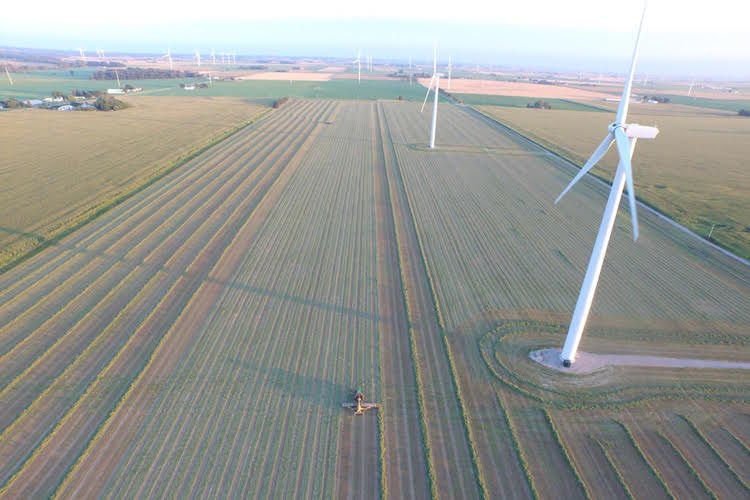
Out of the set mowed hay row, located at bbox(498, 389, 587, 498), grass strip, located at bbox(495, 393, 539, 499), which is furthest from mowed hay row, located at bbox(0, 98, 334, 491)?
mowed hay row, located at bbox(498, 389, 587, 498)

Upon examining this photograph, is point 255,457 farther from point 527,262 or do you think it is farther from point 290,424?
point 527,262

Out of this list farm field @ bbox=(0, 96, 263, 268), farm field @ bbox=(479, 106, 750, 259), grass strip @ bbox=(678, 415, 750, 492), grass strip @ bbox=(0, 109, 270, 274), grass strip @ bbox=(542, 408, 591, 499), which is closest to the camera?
grass strip @ bbox=(542, 408, 591, 499)

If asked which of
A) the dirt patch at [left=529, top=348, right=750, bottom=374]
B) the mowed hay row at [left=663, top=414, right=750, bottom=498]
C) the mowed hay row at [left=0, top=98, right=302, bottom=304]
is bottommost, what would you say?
the mowed hay row at [left=663, top=414, right=750, bottom=498]

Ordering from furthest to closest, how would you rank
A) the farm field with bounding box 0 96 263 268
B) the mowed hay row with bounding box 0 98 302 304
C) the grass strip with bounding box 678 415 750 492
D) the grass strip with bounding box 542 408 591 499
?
1. the farm field with bounding box 0 96 263 268
2. the mowed hay row with bounding box 0 98 302 304
3. the grass strip with bounding box 678 415 750 492
4. the grass strip with bounding box 542 408 591 499

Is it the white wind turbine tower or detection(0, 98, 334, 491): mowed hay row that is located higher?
the white wind turbine tower

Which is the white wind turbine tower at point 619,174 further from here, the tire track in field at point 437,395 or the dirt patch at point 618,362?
the tire track in field at point 437,395

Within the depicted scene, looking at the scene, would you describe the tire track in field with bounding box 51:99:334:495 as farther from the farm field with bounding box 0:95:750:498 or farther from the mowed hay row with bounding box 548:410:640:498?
the mowed hay row with bounding box 548:410:640:498

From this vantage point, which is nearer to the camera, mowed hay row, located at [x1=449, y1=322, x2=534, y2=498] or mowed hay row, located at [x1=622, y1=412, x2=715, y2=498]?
mowed hay row, located at [x1=622, y1=412, x2=715, y2=498]
